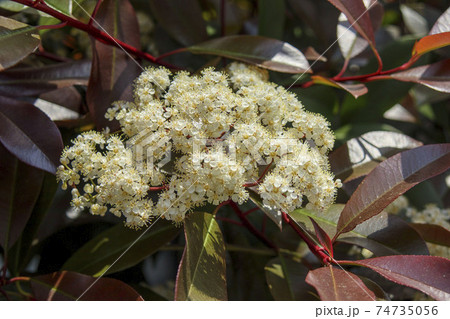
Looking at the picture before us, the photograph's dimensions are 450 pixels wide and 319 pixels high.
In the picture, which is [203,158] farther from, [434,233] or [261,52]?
[434,233]

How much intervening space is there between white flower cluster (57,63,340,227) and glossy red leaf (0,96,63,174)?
73 mm

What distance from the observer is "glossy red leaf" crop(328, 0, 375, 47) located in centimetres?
125

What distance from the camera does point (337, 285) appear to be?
0.94 metres

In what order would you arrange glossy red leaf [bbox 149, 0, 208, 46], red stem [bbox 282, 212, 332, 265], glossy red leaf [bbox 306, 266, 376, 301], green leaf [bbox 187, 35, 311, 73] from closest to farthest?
glossy red leaf [bbox 306, 266, 376, 301], red stem [bbox 282, 212, 332, 265], green leaf [bbox 187, 35, 311, 73], glossy red leaf [bbox 149, 0, 208, 46]

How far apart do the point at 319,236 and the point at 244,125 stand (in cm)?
30

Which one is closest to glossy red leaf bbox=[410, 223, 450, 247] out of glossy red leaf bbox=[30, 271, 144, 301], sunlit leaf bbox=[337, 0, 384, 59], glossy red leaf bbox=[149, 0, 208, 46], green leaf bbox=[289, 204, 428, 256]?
green leaf bbox=[289, 204, 428, 256]

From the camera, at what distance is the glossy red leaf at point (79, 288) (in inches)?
41.6

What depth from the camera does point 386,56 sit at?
1.65 metres

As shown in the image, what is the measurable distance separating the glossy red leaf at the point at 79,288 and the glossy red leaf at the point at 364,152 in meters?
0.64

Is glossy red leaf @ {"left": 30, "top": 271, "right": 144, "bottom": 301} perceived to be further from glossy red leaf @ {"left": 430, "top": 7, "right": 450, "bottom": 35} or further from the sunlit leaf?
glossy red leaf @ {"left": 430, "top": 7, "right": 450, "bottom": 35}

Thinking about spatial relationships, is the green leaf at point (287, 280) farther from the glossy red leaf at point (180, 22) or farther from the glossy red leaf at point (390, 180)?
the glossy red leaf at point (180, 22)

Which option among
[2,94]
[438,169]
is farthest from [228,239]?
[2,94]

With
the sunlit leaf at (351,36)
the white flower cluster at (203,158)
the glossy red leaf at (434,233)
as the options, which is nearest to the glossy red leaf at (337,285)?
the white flower cluster at (203,158)

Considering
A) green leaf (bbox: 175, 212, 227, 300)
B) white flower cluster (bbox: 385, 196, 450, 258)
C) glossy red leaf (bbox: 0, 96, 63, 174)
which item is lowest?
green leaf (bbox: 175, 212, 227, 300)
